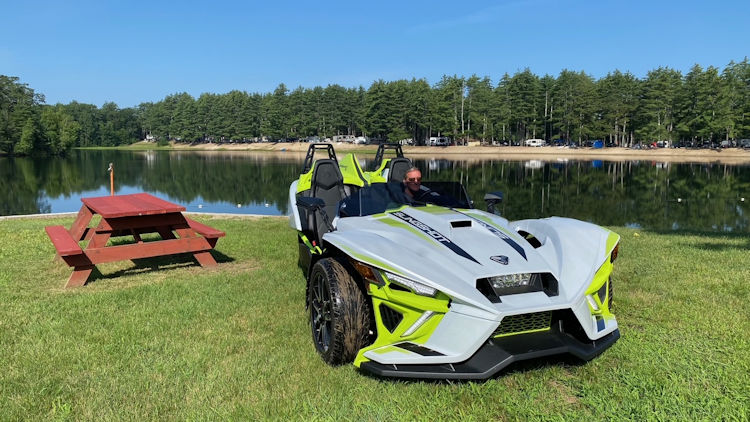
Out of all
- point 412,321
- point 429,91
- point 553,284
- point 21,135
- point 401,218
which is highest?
point 429,91

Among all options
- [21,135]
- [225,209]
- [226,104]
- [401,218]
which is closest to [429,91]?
[226,104]

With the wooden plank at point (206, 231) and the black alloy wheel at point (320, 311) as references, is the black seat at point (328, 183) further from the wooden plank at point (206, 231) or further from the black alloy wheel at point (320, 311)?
the black alloy wheel at point (320, 311)

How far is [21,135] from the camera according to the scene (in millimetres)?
69125

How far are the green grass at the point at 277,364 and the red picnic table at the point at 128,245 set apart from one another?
351mm

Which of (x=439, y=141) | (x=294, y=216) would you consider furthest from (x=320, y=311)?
A: (x=439, y=141)

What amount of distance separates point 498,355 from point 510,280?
1.67 ft

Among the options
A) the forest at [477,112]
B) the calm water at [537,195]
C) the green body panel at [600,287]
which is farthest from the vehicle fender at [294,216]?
the forest at [477,112]

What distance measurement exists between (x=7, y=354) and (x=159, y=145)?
131 metres

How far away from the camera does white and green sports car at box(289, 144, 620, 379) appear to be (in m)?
2.92

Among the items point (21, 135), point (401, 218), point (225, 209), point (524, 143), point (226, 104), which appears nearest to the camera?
point (401, 218)

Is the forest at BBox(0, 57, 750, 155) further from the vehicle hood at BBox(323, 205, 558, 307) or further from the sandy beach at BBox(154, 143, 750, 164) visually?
the vehicle hood at BBox(323, 205, 558, 307)

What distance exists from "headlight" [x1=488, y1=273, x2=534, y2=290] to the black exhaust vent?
0.64 m

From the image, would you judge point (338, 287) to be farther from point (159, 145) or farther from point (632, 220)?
point (159, 145)

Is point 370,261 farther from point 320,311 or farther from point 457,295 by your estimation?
point 320,311
